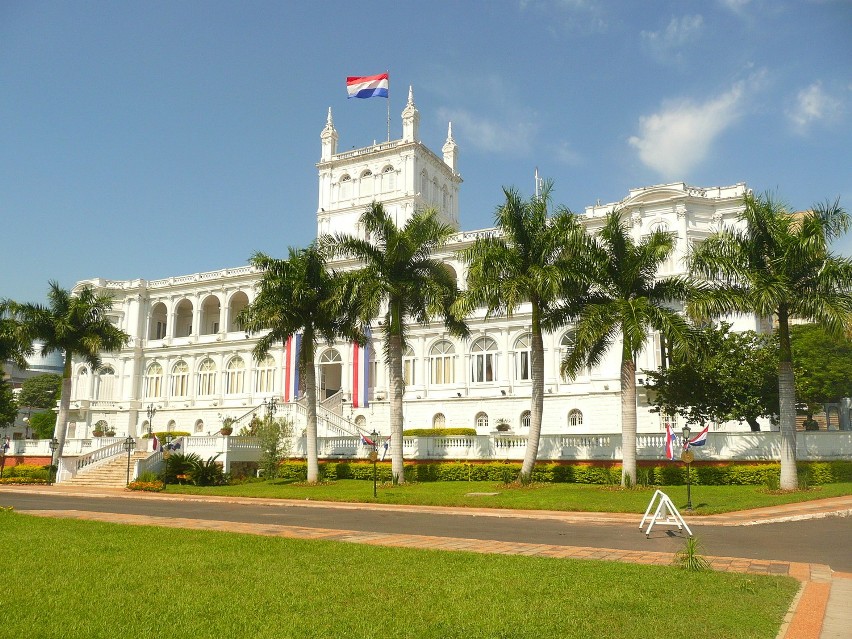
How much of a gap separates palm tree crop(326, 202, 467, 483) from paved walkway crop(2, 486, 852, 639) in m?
7.66

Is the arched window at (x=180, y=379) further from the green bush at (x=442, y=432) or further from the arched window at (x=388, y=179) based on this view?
the green bush at (x=442, y=432)

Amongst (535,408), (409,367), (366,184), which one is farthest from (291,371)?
(535,408)

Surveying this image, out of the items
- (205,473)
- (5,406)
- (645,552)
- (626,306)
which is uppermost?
(626,306)

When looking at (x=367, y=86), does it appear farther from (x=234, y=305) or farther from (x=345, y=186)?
(x=234, y=305)

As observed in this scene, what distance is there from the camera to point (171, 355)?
66375 mm

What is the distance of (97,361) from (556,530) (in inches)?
1472

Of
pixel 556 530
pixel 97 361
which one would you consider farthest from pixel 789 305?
pixel 97 361

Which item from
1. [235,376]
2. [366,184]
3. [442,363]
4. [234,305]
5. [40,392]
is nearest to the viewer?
[442,363]

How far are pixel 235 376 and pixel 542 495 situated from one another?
42.7 m

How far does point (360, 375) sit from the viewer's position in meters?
55.0

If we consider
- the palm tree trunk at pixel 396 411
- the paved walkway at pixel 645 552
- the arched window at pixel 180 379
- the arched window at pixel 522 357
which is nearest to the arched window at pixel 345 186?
the arched window at pixel 180 379

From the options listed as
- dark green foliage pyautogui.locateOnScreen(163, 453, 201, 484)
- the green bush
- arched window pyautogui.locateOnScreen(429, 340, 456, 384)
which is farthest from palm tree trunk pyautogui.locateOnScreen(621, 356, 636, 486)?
arched window pyautogui.locateOnScreen(429, 340, 456, 384)

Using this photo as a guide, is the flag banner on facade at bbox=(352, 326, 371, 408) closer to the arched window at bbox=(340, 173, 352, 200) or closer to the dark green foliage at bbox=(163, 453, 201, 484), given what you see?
the arched window at bbox=(340, 173, 352, 200)

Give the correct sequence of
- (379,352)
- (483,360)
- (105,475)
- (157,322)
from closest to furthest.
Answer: (105,475) < (483,360) < (379,352) < (157,322)
